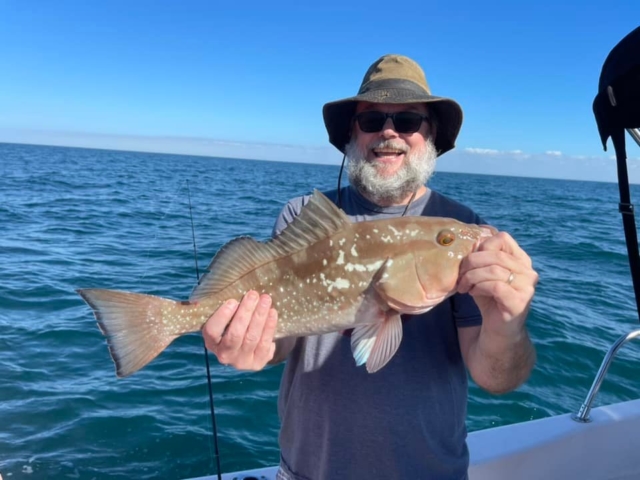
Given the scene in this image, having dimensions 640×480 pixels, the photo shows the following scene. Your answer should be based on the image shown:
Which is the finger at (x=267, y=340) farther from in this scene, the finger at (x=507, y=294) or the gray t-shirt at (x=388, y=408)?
the finger at (x=507, y=294)

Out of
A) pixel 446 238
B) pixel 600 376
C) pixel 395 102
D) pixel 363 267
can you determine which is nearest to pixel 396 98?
pixel 395 102

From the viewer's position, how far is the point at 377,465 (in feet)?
8.30

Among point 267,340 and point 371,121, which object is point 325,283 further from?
point 371,121

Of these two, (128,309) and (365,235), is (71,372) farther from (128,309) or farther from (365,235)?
(365,235)

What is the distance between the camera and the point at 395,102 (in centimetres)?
288

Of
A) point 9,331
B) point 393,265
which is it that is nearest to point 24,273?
point 9,331

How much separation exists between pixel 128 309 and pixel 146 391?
17.0 ft

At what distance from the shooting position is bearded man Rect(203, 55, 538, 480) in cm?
225

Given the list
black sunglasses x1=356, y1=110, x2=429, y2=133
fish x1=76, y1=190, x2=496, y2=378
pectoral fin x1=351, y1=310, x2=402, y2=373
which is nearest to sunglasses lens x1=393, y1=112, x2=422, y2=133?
black sunglasses x1=356, y1=110, x2=429, y2=133

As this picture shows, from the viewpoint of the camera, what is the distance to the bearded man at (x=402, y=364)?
88.6 inches

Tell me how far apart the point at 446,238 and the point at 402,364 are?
2.36 feet

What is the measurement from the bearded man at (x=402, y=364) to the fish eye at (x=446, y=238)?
0.14 meters

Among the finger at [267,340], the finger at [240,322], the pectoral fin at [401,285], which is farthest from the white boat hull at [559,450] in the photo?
the pectoral fin at [401,285]

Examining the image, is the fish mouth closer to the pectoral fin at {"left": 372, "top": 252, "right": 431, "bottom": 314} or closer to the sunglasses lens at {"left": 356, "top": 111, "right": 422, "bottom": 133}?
the pectoral fin at {"left": 372, "top": 252, "right": 431, "bottom": 314}
